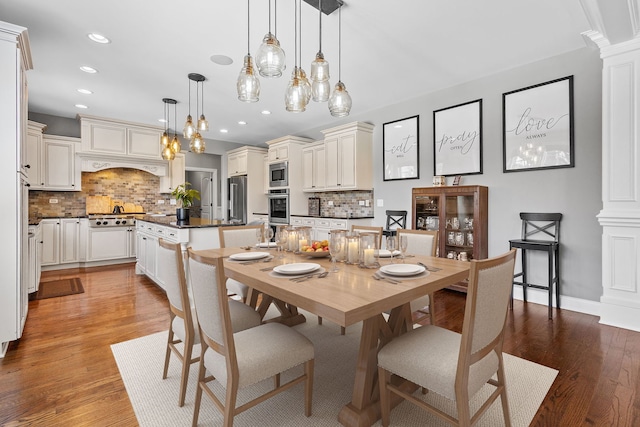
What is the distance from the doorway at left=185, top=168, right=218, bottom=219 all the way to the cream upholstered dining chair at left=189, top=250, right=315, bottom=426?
20.9 feet

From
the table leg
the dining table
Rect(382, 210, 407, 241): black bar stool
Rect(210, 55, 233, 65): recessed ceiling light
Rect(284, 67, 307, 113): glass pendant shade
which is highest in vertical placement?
Rect(210, 55, 233, 65): recessed ceiling light

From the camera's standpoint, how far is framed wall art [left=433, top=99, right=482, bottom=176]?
3775 millimetres

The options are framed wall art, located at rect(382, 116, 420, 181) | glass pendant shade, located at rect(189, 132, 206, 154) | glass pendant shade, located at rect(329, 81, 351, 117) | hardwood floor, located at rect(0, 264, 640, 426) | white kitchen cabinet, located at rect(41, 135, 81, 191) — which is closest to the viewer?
hardwood floor, located at rect(0, 264, 640, 426)

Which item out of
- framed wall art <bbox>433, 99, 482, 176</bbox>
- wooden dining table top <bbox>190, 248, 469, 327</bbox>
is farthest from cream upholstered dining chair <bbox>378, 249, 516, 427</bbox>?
framed wall art <bbox>433, 99, 482, 176</bbox>

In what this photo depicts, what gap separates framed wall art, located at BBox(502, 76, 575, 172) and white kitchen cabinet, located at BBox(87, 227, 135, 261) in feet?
19.5

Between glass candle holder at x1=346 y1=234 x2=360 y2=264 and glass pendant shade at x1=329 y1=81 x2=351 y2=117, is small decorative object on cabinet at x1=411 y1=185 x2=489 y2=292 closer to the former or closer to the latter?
glass pendant shade at x1=329 y1=81 x2=351 y2=117

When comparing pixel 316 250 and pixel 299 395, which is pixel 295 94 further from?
pixel 299 395

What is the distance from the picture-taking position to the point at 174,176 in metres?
6.41

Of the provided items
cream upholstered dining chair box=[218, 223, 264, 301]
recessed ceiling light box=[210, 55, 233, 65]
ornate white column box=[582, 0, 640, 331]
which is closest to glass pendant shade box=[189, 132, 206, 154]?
recessed ceiling light box=[210, 55, 233, 65]

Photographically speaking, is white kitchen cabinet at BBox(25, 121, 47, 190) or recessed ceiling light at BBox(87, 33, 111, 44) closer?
recessed ceiling light at BBox(87, 33, 111, 44)

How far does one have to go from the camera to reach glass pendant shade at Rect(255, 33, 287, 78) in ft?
5.96

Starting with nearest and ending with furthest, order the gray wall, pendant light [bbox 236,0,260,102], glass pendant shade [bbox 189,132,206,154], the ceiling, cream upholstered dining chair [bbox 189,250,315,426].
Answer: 1. cream upholstered dining chair [bbox 189,250,315,426]
2. pendant light [bbox 236,0,260,102]
3. the ceiling
4. the gray wall
5. glass pendant shade [bbox 189,132,206,154]

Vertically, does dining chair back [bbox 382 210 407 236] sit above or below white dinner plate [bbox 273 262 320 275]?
above

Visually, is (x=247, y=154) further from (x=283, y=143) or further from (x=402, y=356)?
(x=402, y=356)
